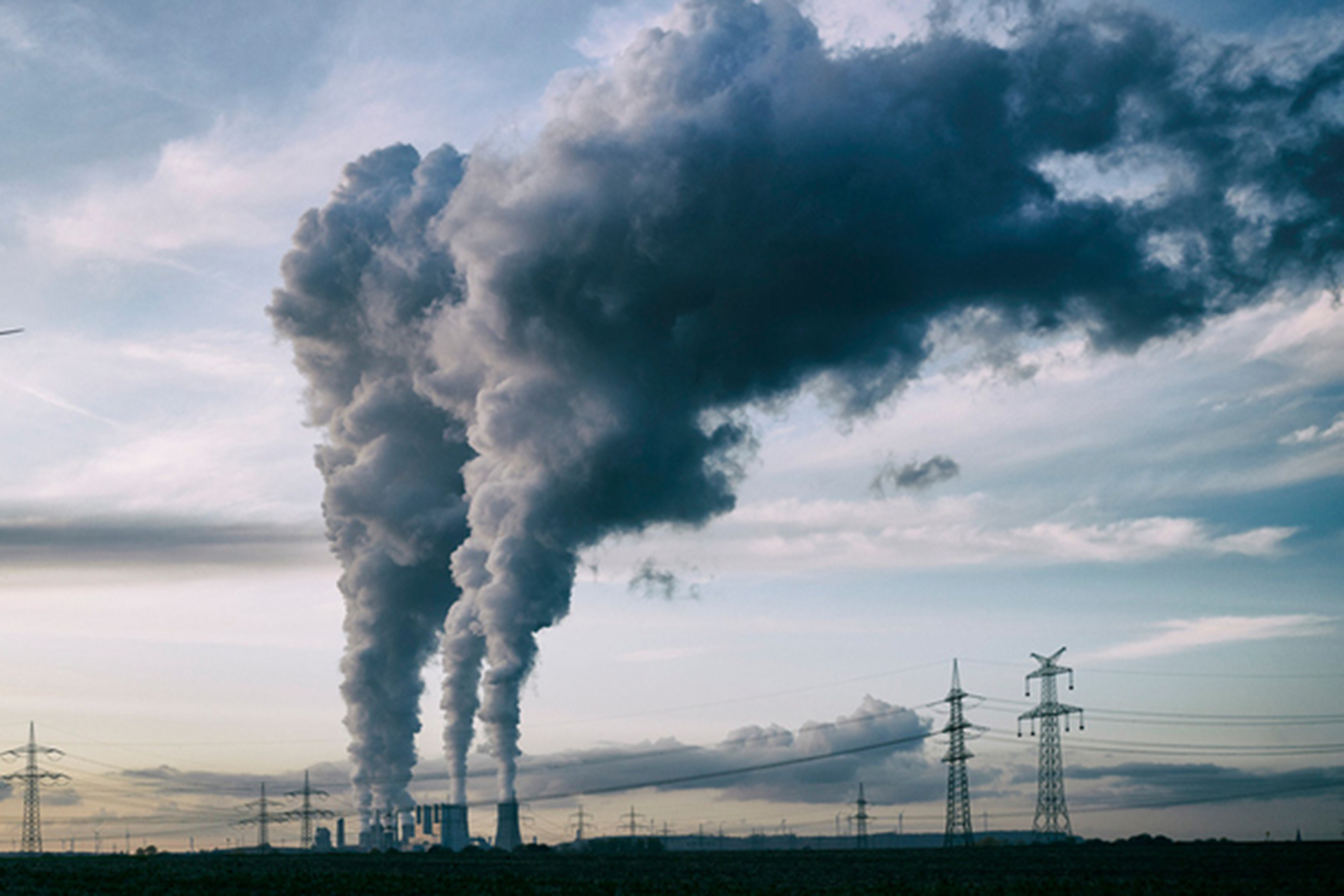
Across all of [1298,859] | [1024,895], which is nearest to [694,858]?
[1298,859]

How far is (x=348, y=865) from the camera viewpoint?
159250mm

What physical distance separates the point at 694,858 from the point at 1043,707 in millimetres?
52841

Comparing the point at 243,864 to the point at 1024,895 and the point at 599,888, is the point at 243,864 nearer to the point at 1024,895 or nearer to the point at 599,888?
the point at 599,888

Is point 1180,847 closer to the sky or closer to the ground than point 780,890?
closer to the ground

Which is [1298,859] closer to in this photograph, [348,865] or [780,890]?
[780,890]

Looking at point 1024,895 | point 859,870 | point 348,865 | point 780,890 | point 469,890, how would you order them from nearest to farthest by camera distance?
point 1024,895 → point 780,890 → point 469,890 → point 859,870 → point 348,865

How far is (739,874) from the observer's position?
133625 mm

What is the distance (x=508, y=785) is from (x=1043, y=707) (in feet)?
244

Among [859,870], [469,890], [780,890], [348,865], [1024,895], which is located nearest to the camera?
[1024,895]

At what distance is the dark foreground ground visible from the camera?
106125mm

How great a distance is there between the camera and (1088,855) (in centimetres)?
16362

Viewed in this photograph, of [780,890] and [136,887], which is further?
[136,887]

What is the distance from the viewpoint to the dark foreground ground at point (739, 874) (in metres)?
106

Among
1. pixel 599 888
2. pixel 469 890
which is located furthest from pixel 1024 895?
pixel 469 890
